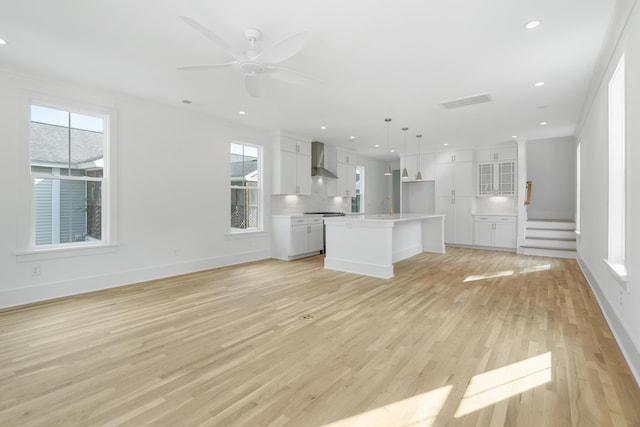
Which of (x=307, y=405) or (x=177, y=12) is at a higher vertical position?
(x=177, y=12)

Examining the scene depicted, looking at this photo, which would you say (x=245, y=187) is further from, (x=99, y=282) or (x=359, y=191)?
(x=359, y=191)

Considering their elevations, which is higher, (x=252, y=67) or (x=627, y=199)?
(x=252, y=67)

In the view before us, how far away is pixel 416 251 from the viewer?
6984mm

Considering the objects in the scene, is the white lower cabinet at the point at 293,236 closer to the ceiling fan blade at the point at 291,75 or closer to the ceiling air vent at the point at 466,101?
the ceiling air vent at the point at 466,101

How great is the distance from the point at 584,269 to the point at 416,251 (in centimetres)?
290

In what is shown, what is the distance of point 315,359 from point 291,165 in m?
5.14

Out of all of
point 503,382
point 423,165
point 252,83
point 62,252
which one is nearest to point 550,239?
point 423,165

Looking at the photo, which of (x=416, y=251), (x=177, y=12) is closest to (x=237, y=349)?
(x=177, y=12)

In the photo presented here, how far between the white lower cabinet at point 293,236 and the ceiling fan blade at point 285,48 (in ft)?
13.5

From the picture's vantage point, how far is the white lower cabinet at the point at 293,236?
21.4 ft

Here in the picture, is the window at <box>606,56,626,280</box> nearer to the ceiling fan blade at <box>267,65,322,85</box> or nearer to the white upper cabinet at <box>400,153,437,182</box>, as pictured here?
the ceiling fan blade at <box>267,65,322,85</box>

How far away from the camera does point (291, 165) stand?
272 inches

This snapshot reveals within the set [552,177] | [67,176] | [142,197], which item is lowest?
[142,197]

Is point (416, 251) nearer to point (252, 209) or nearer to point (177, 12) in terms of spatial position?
point (252, 209)
